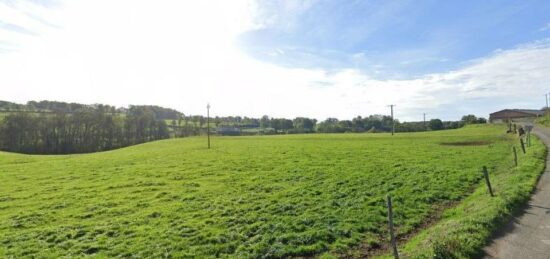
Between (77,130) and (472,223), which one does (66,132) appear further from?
(472,223)

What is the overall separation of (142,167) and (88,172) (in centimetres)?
522

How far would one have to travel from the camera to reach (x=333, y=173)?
26219mm

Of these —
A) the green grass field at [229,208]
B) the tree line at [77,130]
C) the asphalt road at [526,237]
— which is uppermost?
the tree line at [77,130]

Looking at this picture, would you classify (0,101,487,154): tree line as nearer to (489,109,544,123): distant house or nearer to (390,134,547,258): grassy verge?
(489,109,544,123): distant house

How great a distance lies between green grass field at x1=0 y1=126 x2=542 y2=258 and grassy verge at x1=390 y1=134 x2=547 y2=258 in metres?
1.07

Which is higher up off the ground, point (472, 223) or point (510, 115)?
point (510, 115)

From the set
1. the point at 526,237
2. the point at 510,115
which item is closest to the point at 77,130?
the point at 526,237

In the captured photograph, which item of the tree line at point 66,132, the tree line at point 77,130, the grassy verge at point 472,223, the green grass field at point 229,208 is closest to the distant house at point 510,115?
the tree line at point 77,130

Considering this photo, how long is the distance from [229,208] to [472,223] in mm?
11285

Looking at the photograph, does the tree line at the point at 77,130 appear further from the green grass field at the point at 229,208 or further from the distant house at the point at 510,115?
the green grass field at the point at 229,208

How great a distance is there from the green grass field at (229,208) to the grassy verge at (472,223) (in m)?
1.07

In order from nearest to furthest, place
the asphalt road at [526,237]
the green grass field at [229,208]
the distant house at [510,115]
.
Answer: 1. the asphalt road at [526,237]
2. the green grass field at [229,208]
3. the distant house at [510,115]

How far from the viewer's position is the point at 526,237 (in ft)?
36.4

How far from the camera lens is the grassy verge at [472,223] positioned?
9.98 m
